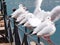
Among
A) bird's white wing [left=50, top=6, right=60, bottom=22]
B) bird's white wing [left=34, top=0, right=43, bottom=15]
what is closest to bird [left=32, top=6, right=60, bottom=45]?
bird's white wing [left=50, top=6, right=60, bottom=22]

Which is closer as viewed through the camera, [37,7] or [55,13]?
[55,13]

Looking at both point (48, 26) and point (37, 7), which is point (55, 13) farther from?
point (37, 7)

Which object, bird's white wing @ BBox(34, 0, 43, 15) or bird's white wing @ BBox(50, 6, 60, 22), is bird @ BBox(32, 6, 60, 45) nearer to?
A: bird's white wing @ BBox(50, 6, 60, 22)

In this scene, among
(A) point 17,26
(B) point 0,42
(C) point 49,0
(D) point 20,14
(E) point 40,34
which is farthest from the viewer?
(C) point 49,0

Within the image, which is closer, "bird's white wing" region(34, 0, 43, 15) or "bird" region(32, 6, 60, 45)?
"bird" region(32, 6, 60, 45)

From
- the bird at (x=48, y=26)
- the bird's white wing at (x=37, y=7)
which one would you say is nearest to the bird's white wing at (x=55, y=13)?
the bird at (x=48, y=26)

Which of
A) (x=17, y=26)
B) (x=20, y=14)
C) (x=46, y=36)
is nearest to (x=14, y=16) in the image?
(x=20, y=14)

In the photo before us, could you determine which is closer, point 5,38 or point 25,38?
point 25,38

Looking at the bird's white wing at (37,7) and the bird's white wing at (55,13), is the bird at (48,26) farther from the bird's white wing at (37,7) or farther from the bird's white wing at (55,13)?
the bird's white wing at (37,7)

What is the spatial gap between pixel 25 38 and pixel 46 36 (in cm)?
38

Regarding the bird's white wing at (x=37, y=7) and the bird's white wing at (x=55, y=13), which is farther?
the bird's white wing at (x=37, y=7)

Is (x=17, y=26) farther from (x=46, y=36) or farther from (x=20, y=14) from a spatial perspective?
(x=46, y=36)

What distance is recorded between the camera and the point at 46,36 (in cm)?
245

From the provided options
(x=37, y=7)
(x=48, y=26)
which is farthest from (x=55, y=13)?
(x=37, y=7)
